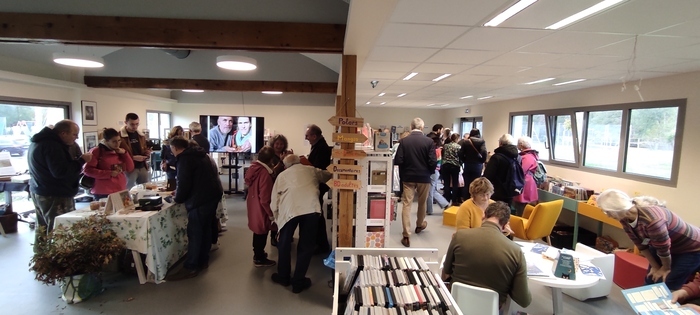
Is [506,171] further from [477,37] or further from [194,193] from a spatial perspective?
[194,193]

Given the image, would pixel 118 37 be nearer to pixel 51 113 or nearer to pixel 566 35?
pixel 51 113

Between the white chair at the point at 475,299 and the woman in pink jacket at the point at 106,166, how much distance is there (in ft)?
12.7

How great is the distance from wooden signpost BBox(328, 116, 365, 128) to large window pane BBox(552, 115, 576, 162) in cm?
436

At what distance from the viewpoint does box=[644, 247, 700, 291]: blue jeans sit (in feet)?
7.07

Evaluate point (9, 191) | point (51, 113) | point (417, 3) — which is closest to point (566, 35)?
point (417, 3)

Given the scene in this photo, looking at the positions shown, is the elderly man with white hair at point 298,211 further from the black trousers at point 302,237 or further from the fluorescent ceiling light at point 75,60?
the fluorescent ceiling light at point 75,60

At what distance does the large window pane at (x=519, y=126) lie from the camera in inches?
258

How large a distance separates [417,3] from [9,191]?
575 centimetres

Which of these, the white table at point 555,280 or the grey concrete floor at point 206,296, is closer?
the white table at point 555,280

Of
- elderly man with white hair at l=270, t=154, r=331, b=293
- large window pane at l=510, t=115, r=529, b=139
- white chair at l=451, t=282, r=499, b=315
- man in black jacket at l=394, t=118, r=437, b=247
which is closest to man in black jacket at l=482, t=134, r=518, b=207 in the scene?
man in black jacket at l=394, t=118, r=437, b=247

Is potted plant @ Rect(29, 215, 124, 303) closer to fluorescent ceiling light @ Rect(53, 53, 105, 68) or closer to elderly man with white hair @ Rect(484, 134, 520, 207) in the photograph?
fluorescent ceiling light @ Rect(53, 53, 105, 68)

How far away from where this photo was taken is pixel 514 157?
13.1 ft

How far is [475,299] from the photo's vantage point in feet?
5.73

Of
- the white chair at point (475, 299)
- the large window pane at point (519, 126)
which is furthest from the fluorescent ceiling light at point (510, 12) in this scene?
the large window pane at point (519, 126)
